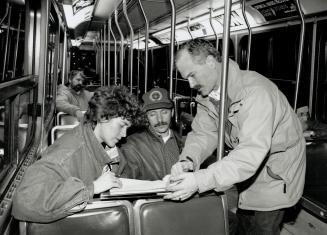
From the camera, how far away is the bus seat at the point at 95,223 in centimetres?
160

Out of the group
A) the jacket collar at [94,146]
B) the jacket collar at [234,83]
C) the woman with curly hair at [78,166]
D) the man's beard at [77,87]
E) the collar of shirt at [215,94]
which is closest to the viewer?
the woman with curly hair at [78,166]

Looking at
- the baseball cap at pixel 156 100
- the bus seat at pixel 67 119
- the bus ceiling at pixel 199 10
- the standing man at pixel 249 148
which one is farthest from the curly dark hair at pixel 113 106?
the bus seat at pixel 67 119

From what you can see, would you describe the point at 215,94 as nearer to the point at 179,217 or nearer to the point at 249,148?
the point at 249,148

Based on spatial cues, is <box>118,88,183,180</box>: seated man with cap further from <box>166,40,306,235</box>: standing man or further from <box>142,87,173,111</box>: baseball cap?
→ <box>166,40,306,235</box>: standing man

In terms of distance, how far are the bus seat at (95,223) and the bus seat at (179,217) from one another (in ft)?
0.20

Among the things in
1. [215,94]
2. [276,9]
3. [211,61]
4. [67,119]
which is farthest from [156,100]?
[276,9]

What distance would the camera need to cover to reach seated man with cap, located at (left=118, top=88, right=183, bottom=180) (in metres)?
3.02

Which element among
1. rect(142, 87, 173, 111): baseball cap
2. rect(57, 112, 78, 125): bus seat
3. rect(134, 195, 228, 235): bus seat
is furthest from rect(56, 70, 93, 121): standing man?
rect(134, 195, 228, 235): bus seat

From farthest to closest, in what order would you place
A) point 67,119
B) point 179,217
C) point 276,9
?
point 67,119
point 276,9
point 179,217

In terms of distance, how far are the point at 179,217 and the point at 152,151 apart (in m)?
1.31

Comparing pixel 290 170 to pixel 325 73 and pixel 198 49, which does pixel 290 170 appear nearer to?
pixel 198 49

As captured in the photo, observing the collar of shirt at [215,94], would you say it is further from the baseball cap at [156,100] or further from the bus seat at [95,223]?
the baseball cap at [156,100]

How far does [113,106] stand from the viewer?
2.10m

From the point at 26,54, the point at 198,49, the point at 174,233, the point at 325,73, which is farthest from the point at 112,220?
the point at 325,73
